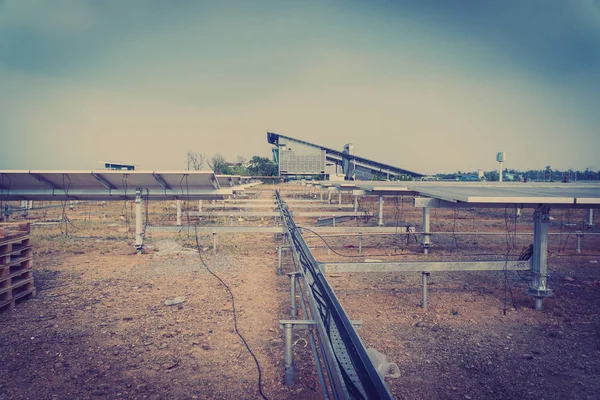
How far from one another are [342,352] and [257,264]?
19.3ft

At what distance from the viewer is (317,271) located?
353 cm

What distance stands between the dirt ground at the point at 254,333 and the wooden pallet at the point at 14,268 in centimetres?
20

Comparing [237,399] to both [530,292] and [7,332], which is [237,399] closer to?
[7,332]

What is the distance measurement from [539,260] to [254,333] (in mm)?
4028

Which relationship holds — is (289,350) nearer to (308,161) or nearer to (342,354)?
(342,354)

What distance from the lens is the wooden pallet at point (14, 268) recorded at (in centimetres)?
492

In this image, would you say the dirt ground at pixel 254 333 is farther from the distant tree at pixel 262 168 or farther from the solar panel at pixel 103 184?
the distant tree at pixel 262 168

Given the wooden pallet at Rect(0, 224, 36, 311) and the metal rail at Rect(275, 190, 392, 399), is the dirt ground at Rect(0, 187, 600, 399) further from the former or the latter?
the metal rail at Rect(275, 190, 392, 399)

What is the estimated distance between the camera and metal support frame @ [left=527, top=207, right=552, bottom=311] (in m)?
5.06

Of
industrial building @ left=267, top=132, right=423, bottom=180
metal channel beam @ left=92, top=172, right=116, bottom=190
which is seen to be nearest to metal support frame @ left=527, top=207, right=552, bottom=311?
metal channel beam @ left=92, top=172, right=116, bottom=190

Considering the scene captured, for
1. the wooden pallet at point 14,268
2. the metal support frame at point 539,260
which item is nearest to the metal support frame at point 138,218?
the wooden pallet at point 14,268

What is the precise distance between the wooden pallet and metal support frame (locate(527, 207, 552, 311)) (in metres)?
7.18

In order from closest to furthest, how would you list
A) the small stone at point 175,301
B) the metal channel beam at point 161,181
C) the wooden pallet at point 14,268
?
the wooden pallet at point 14,268
the small stone at point 175,301
the metal channel beam at point 161,181

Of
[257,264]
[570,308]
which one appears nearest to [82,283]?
[257,264]
